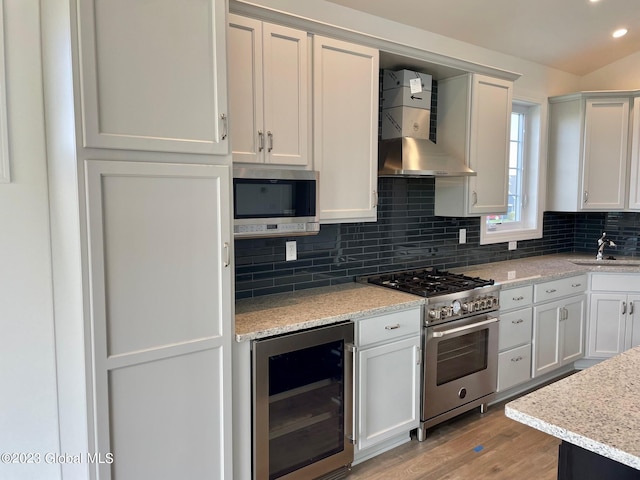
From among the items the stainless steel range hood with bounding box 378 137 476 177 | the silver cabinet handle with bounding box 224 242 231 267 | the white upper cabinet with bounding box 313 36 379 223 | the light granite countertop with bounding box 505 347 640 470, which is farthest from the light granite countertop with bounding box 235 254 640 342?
the light granite countertop with bounding box 505 347 640 470

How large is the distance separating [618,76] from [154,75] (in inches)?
Answer: 180

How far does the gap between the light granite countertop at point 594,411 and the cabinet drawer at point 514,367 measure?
1.75 metres

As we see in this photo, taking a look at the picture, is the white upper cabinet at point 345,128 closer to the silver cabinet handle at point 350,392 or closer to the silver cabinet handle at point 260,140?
the silver cabinet handle at point 260,140

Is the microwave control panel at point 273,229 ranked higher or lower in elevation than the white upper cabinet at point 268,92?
lower

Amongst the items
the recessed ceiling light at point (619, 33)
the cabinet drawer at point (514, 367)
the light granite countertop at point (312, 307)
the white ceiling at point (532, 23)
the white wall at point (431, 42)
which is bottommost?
the cabinet drawer at point (514, 367)

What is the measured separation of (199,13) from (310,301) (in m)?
1.53

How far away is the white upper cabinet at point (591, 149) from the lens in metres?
4.34

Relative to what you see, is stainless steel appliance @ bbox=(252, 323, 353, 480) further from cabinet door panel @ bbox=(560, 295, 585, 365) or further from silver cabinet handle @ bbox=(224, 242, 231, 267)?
cabinet door panel @ bbox=(560, 295, 585, 365)

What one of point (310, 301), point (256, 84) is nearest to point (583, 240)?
point (310, 301)

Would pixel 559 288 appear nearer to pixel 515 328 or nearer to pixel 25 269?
pixel 515 328

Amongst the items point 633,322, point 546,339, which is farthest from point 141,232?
point 633,322

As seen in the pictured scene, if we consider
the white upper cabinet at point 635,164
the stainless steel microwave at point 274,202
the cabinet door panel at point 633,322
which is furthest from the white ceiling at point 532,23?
the cabinet door panel at point 633,322

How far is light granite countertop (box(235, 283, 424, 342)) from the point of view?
7.18ft

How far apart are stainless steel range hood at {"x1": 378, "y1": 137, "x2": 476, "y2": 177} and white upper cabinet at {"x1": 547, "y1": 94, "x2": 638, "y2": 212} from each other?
1.77 m
